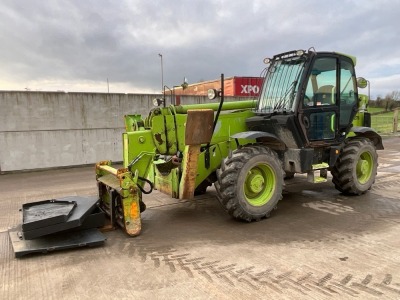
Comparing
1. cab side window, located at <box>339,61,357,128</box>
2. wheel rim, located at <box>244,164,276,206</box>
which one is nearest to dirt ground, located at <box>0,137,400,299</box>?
wheel rim, located at <box>244,164,276,206</box>

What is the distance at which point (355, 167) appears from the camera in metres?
6.54

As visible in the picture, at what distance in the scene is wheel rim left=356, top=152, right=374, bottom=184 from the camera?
6.79 metres

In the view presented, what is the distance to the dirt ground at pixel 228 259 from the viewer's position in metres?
3.29

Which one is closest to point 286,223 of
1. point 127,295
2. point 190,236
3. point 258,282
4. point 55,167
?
point 190,236

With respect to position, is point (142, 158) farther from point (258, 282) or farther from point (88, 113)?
point (88, 113)

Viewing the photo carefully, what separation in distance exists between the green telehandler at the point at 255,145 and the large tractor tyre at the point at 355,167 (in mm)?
18

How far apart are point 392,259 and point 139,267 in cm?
266

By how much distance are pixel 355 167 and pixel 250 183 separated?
239 centimetres

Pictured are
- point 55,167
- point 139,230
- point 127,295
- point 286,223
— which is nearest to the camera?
point 127,295

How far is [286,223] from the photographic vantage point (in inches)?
206

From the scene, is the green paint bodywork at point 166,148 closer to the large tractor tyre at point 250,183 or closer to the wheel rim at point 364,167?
the large tractor tyre at point 250,183

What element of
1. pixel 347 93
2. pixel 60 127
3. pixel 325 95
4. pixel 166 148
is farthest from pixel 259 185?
pixel 60 127

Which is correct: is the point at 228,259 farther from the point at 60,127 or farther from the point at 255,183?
the point at 60,127

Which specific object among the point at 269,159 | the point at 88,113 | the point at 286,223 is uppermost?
the point at 88,113
